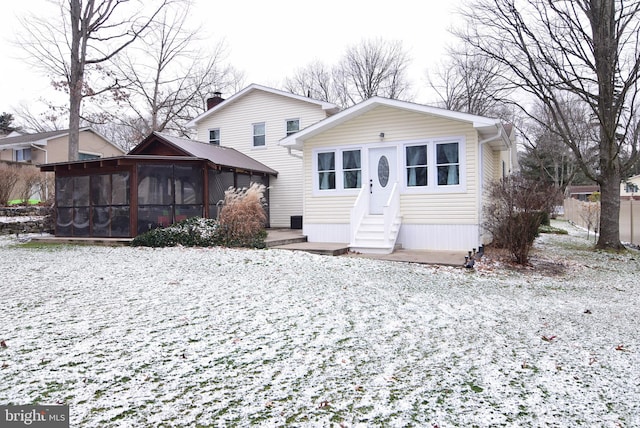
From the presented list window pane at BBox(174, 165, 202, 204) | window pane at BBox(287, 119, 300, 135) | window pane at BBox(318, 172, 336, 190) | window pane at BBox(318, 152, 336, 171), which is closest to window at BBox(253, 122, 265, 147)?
window pane at BBox(287, 119, 300, 135)

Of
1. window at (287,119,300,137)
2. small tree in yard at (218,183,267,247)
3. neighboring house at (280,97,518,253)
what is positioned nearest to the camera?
neighboring house at (280,97,518,253)

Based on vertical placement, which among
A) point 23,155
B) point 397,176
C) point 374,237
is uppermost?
point 23,155

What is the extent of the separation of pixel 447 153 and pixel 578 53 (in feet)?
14.0

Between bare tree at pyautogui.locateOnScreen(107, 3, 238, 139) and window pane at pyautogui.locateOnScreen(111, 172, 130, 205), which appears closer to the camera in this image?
window pane at pyautogui.locateOnScreen(111, 172, 130, 205)

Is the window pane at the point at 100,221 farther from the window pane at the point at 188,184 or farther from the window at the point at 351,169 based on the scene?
the window at the point at 351,169

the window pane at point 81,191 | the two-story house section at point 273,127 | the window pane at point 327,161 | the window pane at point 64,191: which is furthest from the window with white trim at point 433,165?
the window pane at point 64,191

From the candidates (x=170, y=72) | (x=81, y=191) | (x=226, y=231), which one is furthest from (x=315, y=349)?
(x=170, y=72)

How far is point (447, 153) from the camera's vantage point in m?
9.73

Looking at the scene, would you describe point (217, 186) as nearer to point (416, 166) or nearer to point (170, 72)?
point (416, 166)

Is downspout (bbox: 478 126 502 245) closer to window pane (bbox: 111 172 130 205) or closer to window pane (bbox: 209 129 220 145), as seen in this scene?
window pane (bbox: 111 172 130 205)

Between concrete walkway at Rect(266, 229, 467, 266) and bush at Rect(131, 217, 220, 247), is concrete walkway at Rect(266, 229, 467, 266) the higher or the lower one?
the lower one

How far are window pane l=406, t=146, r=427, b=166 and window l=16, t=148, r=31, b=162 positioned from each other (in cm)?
2391

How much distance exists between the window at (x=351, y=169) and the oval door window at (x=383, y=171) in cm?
51

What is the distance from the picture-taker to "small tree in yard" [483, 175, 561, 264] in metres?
7.95
